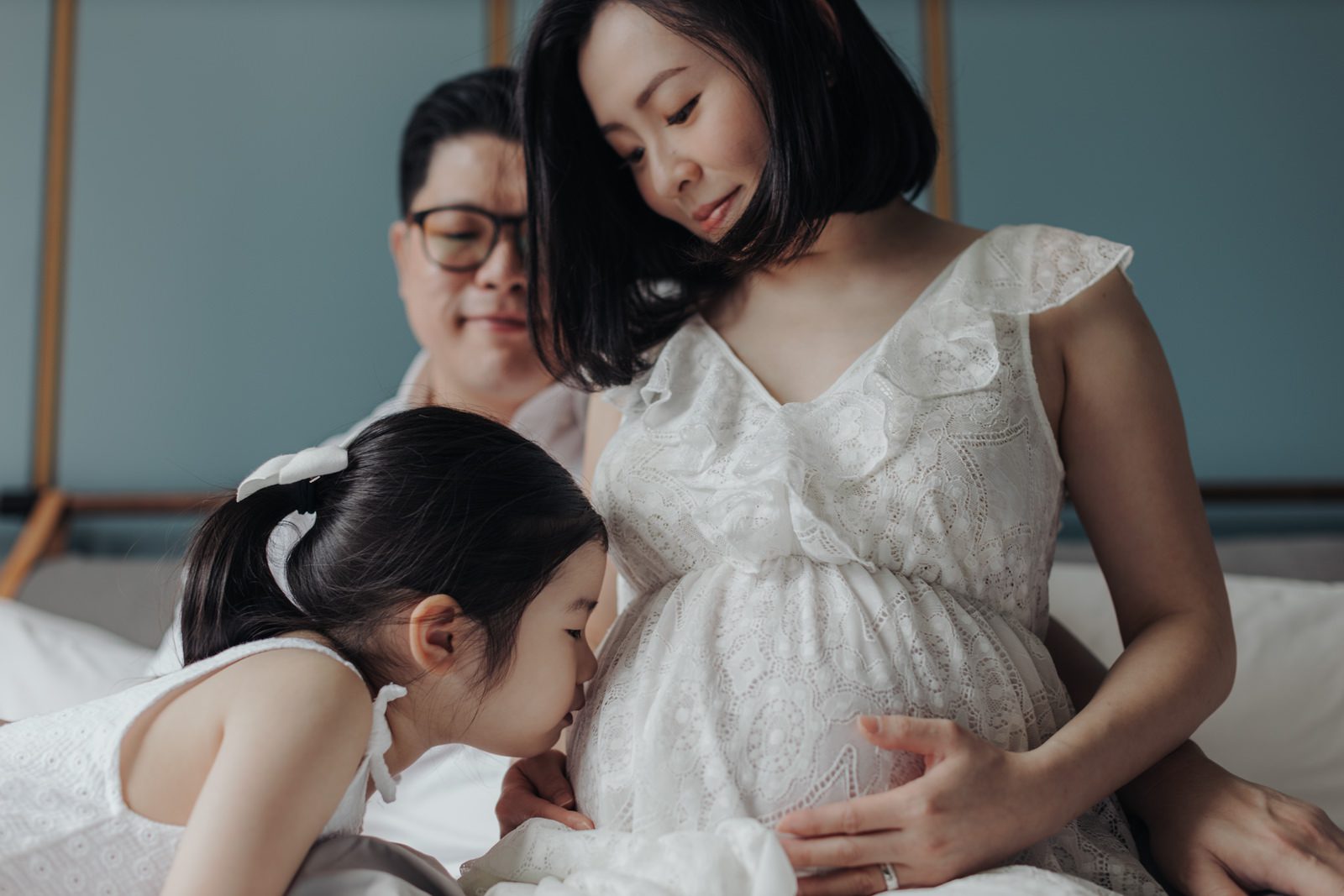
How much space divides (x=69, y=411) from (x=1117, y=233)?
2100mm

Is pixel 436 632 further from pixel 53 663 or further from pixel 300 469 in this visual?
pixel 53 663

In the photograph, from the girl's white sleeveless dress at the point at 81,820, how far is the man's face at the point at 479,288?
0.82 metres

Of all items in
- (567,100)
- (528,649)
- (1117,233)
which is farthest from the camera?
(1117,233)

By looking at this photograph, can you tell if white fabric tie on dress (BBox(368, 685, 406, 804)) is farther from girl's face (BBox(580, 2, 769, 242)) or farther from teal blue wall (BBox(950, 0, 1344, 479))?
teal blue wall (BBox(950, 0, 1344, 479))

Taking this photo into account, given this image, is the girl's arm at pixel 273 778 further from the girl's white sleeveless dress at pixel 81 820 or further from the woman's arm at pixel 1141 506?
the woman's arm at pixel 1141 506

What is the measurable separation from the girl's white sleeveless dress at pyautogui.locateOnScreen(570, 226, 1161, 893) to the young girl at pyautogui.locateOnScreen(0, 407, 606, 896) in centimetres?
8

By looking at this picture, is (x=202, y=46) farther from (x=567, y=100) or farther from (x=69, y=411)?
(x=567, y=100)

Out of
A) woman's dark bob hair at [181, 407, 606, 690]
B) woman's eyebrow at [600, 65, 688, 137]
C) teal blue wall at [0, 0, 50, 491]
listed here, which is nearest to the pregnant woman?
woman's eyebrow at [600, 65, 688, 137]

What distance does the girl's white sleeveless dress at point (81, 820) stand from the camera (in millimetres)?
793

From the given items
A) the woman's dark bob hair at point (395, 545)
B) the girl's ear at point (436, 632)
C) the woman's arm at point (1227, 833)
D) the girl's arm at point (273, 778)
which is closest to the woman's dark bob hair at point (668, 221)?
the woman's dark bob hair at point (395, 545)

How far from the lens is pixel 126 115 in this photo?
2.24 meters

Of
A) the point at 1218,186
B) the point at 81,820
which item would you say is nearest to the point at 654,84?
the point at 81,820

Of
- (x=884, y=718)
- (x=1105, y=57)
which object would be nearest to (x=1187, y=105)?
(x=1105, y=57)

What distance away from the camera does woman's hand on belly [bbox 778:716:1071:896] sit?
2.53ft
